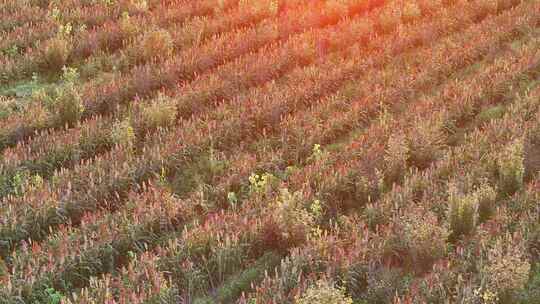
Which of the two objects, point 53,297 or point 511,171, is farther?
point 511,171

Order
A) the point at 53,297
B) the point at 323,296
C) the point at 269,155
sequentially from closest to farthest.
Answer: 1. the point at 323,296
2. the point at 53,297
3. the point at 269,155

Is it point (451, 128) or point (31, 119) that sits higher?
point (31, 119)

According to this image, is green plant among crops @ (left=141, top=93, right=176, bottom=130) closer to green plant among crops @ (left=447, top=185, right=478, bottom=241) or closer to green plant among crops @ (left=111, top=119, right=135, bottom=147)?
green plant among crops @ (left=111, top=119, right=135, bottom=147)

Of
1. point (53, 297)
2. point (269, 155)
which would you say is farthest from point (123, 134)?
point (53, 297)

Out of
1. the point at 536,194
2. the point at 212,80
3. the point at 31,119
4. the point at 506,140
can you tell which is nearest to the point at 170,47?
the point at 212,80

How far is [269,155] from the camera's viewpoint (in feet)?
27.3

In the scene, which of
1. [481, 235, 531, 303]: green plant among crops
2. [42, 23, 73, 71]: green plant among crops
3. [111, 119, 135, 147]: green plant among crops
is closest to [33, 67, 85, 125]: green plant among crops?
[111, 119, 135, 147]: green plant among crops

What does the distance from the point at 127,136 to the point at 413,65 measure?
464 centimetres

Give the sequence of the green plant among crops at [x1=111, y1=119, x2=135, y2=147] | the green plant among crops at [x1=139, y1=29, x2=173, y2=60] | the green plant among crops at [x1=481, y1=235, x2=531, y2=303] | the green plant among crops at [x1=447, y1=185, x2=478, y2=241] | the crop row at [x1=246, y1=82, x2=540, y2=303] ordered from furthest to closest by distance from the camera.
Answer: the green plant among crops at [x1=139, y1=29, x2=173, y2=60]
the green plant among crops at [x1=111, y1=119, x2=135, y2=147]
the green plant among crops at [x1=447, y1=185, x2=478, y2=241]
the crop row at [x1=246, y1=82, x2=540, y2=303]
the green plant among crops at [x1=481, y1=235, x2=531, y2=303]

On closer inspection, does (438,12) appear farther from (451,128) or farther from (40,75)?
(40,75)

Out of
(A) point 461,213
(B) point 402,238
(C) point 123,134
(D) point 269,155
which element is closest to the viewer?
(B) point 402,238

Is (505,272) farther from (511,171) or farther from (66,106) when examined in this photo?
(66,106)

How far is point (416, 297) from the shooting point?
5887mm

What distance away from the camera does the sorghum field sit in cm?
637
